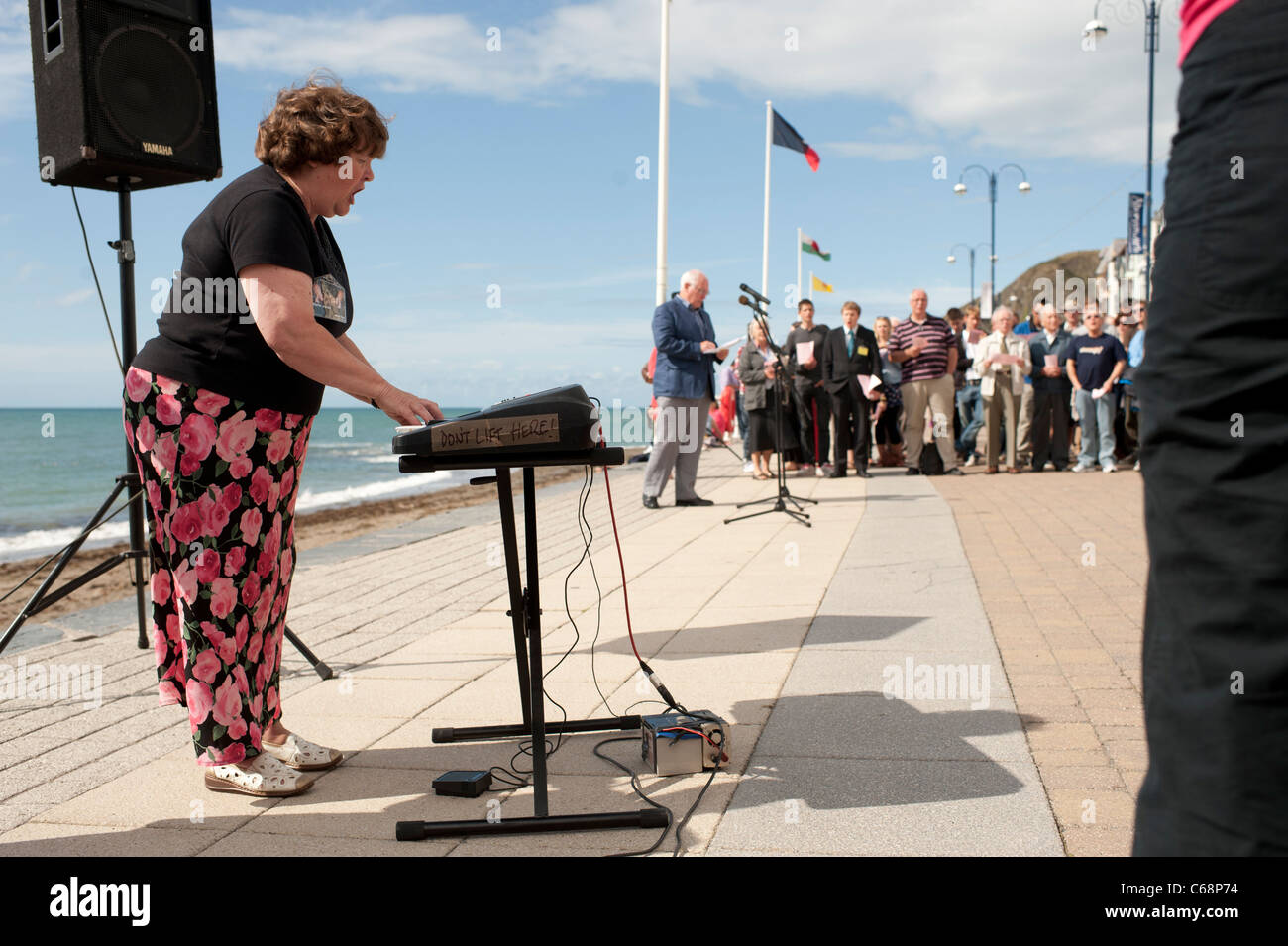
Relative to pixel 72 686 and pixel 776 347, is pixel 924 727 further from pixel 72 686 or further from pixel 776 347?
pixel 776 347

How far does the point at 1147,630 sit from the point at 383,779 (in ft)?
8.11

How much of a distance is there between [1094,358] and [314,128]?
1200 centimetres

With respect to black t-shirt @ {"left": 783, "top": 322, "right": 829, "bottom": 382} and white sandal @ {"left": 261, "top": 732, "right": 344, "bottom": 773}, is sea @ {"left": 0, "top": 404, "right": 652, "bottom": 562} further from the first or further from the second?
black t-shirt @ {"left": 783, "top": 322, "right": 829, "bottom": 382}

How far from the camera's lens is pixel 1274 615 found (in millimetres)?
1083

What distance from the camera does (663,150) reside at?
14.1m

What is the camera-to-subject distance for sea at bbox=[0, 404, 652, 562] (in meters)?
13.4

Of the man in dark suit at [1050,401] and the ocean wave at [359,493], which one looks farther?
the ocean wave at [359,493]

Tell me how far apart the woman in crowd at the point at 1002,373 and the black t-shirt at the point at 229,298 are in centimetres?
1116

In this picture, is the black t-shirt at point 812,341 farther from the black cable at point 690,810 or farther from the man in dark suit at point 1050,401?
the black cable at point 690,810

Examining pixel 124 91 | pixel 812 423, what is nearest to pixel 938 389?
pixel 812 423

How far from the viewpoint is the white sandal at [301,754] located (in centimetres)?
320

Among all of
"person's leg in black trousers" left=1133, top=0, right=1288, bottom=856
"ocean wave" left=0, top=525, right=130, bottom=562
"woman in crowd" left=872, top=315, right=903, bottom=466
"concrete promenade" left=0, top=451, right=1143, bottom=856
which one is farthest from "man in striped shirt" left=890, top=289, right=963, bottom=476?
"person's leg in black trousers" left=1133, top=0, right=1288, bottom=856

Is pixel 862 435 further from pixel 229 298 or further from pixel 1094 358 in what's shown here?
pixel 229 298

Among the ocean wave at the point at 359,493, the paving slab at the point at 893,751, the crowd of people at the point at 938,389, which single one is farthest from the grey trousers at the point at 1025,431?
the paving slab at the point at 893,751
